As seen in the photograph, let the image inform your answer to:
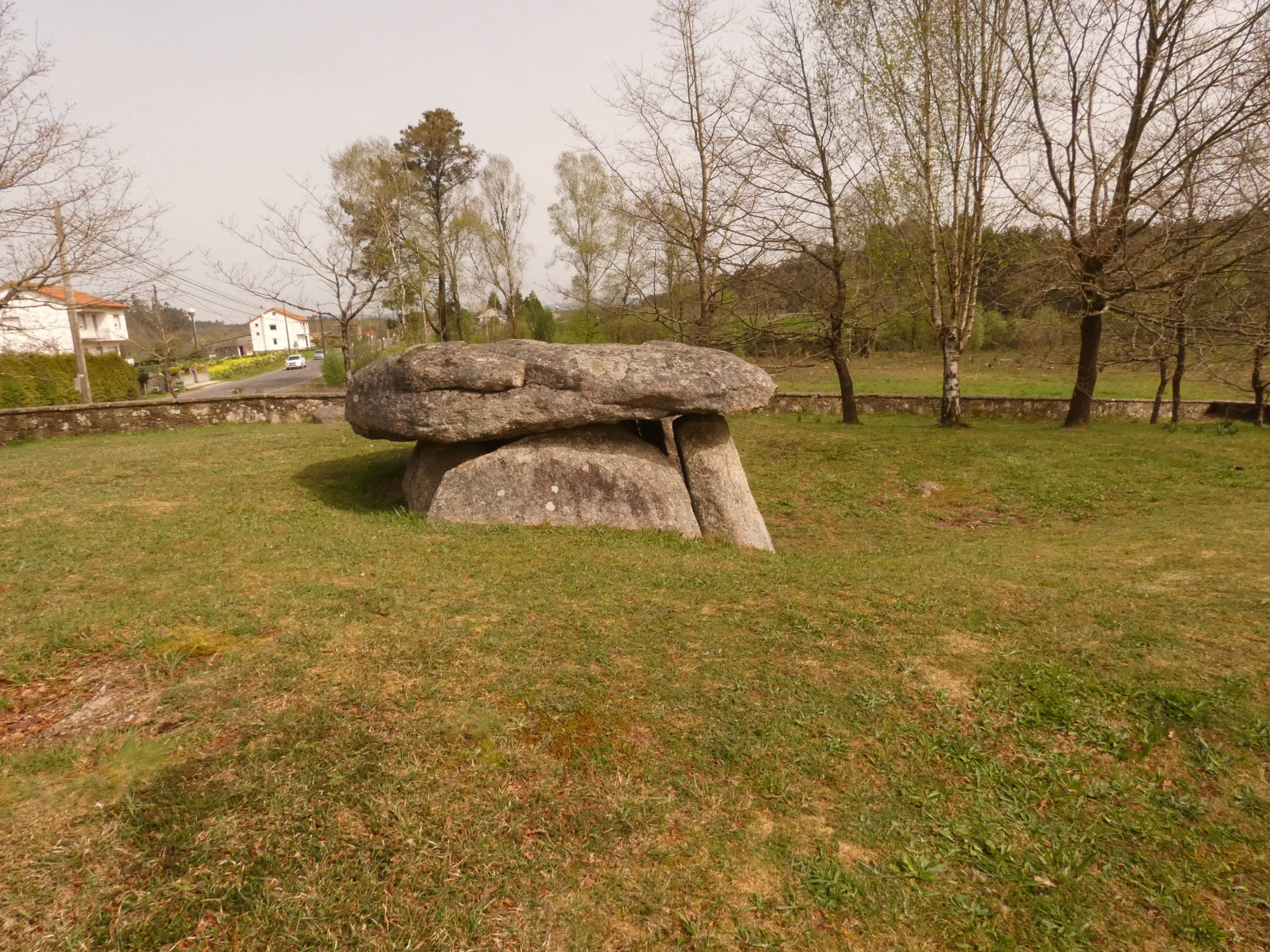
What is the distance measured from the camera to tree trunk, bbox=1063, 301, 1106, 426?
621 inches

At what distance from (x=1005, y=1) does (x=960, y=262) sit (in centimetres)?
558

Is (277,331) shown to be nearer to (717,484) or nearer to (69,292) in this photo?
(69,292)

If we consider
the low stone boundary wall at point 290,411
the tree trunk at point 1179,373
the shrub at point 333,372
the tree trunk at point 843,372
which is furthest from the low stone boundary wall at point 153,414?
the tree trunk at point 1179,373

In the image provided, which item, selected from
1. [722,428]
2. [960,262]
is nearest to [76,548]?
[722,428]

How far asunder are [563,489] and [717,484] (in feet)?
7.30

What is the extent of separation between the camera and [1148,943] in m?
2.88

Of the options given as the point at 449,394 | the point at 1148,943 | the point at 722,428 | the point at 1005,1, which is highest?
the point at 1005,1

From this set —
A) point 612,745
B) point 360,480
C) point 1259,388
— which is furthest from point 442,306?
point 612,745

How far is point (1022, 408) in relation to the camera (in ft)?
64.0

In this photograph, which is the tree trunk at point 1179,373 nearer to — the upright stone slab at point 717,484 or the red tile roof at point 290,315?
the upright stone slab at point 717,484

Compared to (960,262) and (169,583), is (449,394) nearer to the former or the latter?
(169,583)

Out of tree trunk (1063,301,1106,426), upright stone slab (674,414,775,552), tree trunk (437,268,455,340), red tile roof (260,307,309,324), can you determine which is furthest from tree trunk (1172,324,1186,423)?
red tile roof (260,307,309,324)

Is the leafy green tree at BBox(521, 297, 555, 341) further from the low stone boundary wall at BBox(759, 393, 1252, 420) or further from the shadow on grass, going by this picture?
the shadow on grass

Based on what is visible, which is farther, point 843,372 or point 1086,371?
point 843,372
